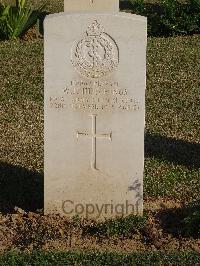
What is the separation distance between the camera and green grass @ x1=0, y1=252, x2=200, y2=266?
501 centimetres

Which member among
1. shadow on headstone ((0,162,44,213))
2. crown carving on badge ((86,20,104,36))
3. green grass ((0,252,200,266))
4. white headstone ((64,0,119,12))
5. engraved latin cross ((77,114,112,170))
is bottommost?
green grass ((0,252,200,266))

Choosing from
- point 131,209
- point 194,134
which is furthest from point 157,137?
point 131,209

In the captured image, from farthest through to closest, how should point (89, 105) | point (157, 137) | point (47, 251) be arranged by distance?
point (157, 137) → point (89, 105) → point (47, 251)

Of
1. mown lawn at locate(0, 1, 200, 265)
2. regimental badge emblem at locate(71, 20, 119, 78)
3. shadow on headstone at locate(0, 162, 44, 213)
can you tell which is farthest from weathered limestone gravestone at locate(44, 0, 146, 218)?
shadow on headstone at locate(0, 162, 44, 213)

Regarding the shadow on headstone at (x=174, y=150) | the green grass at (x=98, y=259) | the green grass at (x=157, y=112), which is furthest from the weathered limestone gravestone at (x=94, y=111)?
the shadow on headstone at (x=174, y=150)

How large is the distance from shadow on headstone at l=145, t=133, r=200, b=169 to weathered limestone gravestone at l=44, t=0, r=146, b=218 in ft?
5.45

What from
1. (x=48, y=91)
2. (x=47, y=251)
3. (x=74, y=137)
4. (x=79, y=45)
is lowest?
(x=47, y=251)

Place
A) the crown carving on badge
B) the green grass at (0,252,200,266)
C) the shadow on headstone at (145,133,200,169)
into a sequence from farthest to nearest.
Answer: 1. the shadow on headstone at (145,133,200,169)
2. the crown carving on badge
3. the green grass at (0,252,200,266)

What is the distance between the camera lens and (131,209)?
5.73 metres

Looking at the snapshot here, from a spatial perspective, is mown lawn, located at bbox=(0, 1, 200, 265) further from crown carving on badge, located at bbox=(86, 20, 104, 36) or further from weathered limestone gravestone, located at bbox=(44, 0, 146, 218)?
crown carving on badge, located at bbox=(86, 20, 104, 36)

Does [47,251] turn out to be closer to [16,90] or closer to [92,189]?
[92,189]

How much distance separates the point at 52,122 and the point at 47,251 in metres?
1.04

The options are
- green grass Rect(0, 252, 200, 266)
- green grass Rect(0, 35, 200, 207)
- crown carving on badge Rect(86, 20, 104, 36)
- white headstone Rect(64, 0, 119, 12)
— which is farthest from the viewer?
green grass Rect(0, 35, 200, 207)

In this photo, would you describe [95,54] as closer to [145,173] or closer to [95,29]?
[95,29]
